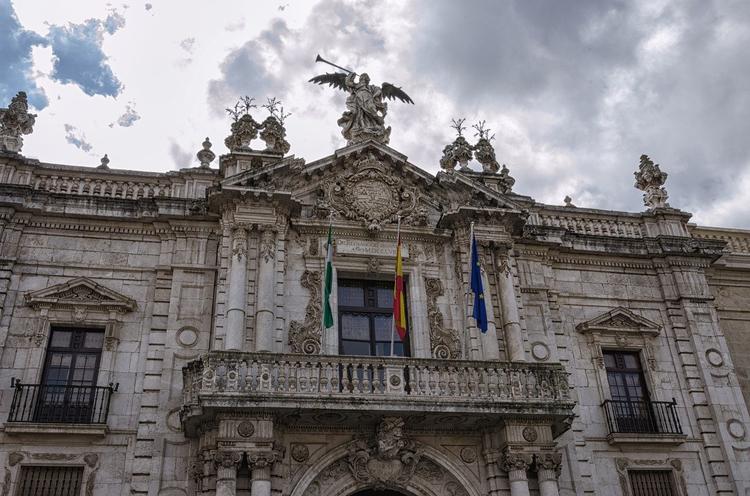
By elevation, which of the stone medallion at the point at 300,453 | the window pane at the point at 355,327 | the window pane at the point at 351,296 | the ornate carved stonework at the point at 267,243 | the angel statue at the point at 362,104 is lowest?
the stone medallion at the point at 300,453

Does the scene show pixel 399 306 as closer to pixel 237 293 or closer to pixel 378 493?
pixel 237 293

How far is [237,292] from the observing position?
1570 cm

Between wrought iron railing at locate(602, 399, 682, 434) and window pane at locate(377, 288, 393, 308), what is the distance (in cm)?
554

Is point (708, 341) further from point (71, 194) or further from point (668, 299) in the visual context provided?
point (71, 194)

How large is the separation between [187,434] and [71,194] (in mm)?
6537

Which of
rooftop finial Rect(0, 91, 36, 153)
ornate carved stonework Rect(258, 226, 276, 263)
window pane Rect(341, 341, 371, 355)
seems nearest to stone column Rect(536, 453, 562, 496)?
window pane Rect(341, 341, 371, 355)

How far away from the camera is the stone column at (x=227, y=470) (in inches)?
517

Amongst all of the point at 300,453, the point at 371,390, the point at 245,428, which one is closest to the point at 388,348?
the point at 371,390

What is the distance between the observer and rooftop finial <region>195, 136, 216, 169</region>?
60.8 ft

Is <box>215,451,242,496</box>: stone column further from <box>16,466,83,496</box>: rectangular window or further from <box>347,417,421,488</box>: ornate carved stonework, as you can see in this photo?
<box>16,466,83,496</box>: rectangular window

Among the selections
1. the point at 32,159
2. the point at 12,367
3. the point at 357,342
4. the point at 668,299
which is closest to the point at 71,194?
the point at 32,159

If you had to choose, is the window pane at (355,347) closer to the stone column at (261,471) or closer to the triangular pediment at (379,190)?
the triangular pediment at (379,190)

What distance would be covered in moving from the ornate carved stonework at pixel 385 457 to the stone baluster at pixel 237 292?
329 centimetres

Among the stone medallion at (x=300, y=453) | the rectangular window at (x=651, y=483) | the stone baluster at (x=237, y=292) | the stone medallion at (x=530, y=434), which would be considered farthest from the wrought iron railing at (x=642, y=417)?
the stone baluster at (x=237, y=292)
